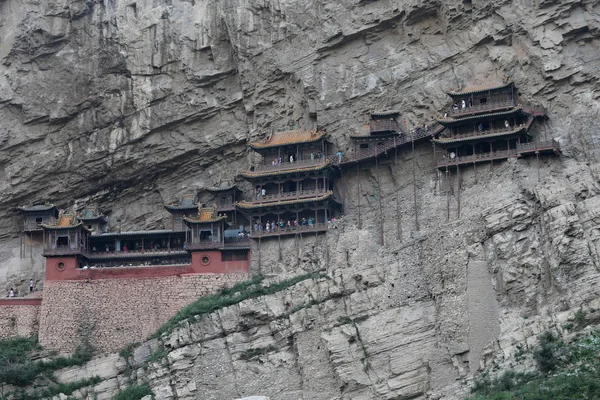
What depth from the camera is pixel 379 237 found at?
53500 millimetres

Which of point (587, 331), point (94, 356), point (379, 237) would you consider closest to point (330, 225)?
point (379, 237)

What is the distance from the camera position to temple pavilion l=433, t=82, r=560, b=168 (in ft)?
172

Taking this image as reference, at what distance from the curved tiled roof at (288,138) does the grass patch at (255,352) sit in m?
10.8

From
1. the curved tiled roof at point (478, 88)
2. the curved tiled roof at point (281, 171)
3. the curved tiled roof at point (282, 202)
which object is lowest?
the curved tiled roof at point (282, 202)

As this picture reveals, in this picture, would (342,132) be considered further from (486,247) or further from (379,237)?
(486,247)

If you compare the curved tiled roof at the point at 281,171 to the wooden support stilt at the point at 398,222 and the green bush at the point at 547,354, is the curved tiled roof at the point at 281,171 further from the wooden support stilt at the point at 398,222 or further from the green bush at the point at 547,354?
the green bush at the point at 547,354

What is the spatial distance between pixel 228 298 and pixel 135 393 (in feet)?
18.1

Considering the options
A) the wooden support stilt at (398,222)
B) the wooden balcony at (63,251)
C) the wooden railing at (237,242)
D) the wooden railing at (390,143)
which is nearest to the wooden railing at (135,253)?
the wooden balcony at (63,251)

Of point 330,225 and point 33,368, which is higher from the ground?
point 330,225

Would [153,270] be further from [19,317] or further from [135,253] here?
[19,317]

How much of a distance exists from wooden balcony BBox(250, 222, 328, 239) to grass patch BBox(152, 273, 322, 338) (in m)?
2.43

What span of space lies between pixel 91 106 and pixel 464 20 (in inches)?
723

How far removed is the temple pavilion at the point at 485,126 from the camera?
5253 centimetres

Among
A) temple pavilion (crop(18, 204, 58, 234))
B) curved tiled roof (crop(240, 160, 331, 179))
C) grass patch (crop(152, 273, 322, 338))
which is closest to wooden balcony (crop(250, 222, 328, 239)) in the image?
grass patch (crop(152, 273, 322, 338))
